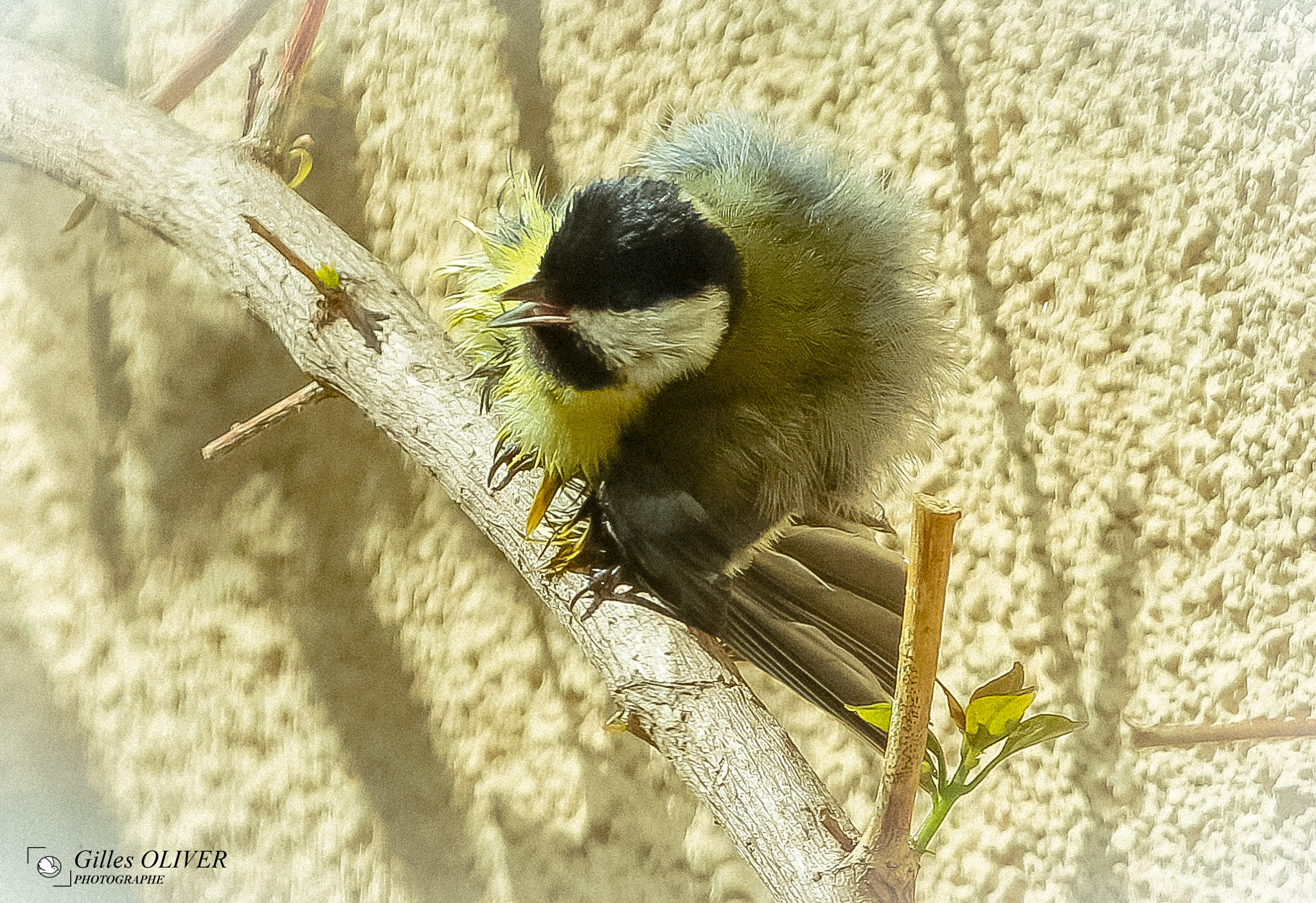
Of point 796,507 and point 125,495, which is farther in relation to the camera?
point 125,495

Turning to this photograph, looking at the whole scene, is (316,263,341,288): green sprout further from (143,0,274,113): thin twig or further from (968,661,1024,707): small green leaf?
(968,661,1024,707): small green leaf

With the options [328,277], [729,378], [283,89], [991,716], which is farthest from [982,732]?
[283,89]

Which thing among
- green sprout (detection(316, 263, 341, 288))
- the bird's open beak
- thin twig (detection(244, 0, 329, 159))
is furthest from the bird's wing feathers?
thin twig (detection(244, 0, 329, 159))

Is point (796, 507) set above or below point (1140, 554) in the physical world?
below

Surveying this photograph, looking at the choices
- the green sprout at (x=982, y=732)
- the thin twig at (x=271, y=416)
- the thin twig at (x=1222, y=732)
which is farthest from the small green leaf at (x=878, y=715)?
the thin twig at (x=271, y=416)

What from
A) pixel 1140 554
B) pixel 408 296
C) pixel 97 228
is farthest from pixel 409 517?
pixel 1140 554

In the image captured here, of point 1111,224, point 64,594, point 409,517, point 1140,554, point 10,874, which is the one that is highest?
point 1111,224

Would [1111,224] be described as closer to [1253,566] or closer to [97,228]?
[1253,566]

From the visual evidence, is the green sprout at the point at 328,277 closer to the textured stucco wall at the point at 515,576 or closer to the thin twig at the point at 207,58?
the textured stucco wall at the point at 515,576
